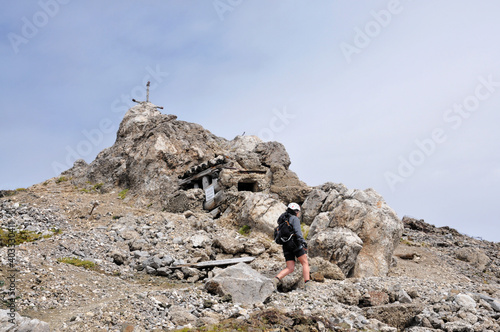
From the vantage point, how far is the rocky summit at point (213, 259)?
376 inches

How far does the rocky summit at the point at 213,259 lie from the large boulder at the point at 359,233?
0.06m

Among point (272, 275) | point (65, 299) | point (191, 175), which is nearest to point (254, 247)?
point (272, 275)

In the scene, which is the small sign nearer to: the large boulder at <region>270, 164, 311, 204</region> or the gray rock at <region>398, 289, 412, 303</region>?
the large boulder at <region>270, 164, 311, 204</region>

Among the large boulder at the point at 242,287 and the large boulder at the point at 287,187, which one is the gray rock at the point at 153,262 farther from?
the large boulder at the point at 287,187

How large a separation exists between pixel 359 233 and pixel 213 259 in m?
7.31

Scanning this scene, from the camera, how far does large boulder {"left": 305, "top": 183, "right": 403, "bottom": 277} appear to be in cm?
1750

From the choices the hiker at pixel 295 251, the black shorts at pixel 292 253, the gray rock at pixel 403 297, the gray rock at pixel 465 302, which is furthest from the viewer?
the gray rock at pixel 403 297

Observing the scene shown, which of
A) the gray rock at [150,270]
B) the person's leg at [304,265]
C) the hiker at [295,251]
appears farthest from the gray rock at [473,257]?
the gray rock at [150,270]

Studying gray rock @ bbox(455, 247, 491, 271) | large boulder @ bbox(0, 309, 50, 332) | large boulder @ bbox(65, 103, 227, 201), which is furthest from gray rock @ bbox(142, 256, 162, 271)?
gray rock @ bbox(455, 247, 491, 271)

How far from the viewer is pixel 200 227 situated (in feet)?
69.4

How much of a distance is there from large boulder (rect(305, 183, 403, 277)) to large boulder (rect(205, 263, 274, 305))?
690 cm

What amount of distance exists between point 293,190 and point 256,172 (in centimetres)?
409

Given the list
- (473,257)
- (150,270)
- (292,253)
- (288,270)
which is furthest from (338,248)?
(473,257)

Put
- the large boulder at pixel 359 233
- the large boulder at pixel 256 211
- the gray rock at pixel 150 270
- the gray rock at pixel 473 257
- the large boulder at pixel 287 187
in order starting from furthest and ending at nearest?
the large boulder at pixel 287 187 → the gray rock at pixel 473 257 → the large boulder at pixel 256 211 → the large boulder at pixel 359 233 → the gray rock at pixel 150 270
